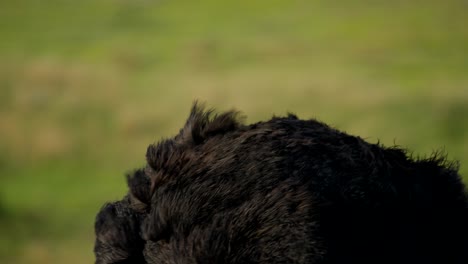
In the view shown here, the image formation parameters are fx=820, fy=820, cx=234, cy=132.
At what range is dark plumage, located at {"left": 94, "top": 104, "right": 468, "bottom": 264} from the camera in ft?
8.63

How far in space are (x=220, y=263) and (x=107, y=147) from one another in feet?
55.1

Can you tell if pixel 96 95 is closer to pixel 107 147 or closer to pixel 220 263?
pixel 107 147

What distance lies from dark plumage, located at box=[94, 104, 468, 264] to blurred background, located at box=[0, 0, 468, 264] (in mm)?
10526

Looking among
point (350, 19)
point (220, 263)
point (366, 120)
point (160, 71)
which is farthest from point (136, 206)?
point (350, 19)

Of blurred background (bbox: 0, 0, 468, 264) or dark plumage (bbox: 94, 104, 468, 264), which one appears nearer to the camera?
dark plumage (bbox: 94, 104, 468, 264)

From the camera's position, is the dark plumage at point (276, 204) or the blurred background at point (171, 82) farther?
the blurred background at point (171, 82)

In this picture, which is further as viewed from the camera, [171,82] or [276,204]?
[171,82]

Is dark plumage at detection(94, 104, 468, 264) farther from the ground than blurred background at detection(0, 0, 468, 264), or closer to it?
closer to it

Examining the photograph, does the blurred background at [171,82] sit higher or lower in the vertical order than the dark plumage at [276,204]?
higher

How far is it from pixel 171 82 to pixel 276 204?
1953 cm

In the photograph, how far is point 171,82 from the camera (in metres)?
22.0

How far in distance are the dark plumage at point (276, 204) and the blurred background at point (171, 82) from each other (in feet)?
34.5

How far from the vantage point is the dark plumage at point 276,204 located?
2631mm

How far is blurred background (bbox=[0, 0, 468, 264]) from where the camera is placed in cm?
1733
